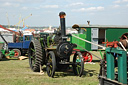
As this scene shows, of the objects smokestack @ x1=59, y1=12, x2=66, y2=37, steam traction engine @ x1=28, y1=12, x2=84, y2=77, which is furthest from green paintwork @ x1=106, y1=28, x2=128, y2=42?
smokestack @ x1=59, y1=12, x2=66, y2=37

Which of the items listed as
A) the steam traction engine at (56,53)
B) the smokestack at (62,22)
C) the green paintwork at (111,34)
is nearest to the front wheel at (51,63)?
the steam traction engine at (56,53)

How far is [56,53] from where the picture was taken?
8.45m

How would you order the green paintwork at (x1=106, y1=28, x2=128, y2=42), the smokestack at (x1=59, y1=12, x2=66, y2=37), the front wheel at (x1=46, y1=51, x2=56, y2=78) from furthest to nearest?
the green paintwork at (x1=106, y1=28, x2=128, y2=42)
the smokestack at (x1=59, y1=12, x2=66, y2=37)
the front wheel at (x1=46, y1=51, x2=56, y2=78)

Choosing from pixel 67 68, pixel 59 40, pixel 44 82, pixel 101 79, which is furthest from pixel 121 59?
pixel 67 68

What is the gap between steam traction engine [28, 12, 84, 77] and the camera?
809 centimetres

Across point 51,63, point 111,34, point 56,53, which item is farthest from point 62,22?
point 111,34

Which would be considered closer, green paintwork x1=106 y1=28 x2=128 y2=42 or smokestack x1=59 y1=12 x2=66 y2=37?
smokestack x1=59 y1=12 x2=66 y2=37

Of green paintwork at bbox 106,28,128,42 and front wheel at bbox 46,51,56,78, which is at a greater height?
green paintwork at bbox 106,28,128,42

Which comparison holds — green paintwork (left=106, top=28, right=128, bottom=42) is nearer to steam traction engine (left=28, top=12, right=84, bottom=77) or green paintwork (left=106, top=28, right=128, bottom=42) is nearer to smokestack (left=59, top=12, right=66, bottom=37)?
steam traction engine (left=28, top=12, right=84, bottom=77)

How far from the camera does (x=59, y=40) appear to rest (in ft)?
27.7

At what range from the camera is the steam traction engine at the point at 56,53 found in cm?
809

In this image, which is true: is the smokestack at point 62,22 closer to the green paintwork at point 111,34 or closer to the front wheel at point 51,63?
the front wheel at point 51,63

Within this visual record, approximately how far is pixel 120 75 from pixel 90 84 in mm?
2650

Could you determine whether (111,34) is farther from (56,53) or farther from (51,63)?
(51,63)
